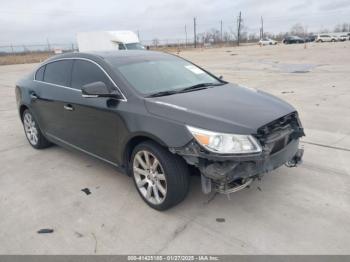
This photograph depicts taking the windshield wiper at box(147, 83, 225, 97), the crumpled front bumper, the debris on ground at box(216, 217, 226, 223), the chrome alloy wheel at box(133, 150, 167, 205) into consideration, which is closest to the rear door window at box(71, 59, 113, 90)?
the windshield wiper at box(147, 83, 225, 97)

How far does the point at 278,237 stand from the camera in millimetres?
2678

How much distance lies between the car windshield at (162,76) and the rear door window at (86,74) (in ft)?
0.68

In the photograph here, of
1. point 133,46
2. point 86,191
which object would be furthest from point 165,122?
point 133,46

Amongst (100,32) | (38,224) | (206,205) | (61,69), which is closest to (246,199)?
(206,205)

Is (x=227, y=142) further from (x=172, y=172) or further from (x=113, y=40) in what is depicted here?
(x=113, y=40)

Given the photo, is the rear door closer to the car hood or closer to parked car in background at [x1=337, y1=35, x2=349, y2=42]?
the car hood

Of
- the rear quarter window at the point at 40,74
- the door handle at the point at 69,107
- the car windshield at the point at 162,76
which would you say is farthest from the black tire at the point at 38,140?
the car windshield at the point at 162,76

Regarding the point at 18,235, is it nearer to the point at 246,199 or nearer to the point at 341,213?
the point at 246,199

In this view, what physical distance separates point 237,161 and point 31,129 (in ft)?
12.8

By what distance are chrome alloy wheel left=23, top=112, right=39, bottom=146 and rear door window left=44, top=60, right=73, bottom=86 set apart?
34.5 inches

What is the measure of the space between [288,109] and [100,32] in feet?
62.5

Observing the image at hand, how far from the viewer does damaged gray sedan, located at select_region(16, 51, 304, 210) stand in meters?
2.66

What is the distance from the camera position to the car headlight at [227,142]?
261 cm

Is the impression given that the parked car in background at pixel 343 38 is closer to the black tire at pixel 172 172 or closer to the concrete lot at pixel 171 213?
the concrete lot at pixel 171 213
